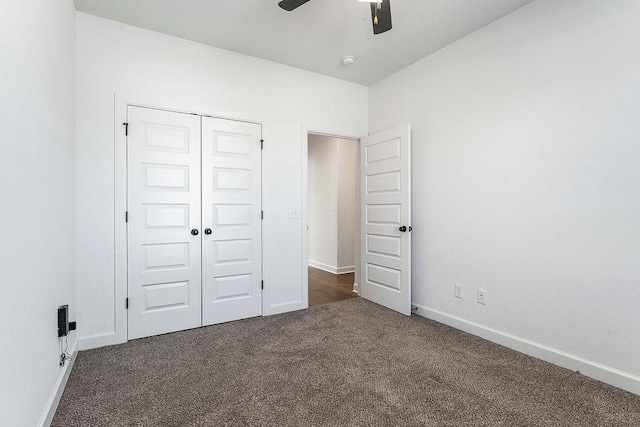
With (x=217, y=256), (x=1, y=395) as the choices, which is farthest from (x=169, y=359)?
(x=1, y=395)

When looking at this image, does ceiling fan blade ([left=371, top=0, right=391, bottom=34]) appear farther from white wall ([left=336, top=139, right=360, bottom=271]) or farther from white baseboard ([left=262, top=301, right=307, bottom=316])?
white wall ([left=336, top=139, right=360, bottom=271])

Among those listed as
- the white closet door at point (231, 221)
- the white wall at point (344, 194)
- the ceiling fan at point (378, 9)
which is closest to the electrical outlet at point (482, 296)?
the white closet door at point (231, 221)

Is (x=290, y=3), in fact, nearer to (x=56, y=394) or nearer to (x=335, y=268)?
(x=56, y=394)

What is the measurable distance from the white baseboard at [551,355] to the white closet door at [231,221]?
2.03 metres

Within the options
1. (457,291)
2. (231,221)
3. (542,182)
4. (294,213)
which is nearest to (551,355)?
(457,291)

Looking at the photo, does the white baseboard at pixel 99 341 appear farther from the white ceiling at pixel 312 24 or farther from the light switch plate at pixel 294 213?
the white ceiling at pixel 312 24

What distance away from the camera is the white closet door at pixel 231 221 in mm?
3037

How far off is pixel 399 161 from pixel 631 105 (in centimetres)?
181

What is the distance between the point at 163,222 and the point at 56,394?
4.69 ft

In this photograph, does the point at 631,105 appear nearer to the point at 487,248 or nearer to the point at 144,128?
the point at 487,248

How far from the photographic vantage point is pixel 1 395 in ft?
3.45

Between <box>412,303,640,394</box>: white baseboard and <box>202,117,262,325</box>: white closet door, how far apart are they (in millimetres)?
2028

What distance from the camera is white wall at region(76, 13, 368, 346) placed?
255 centimetres

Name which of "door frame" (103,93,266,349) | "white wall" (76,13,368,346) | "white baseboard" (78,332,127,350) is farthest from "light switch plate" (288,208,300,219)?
"white baseboard" (78,332,127,350)
